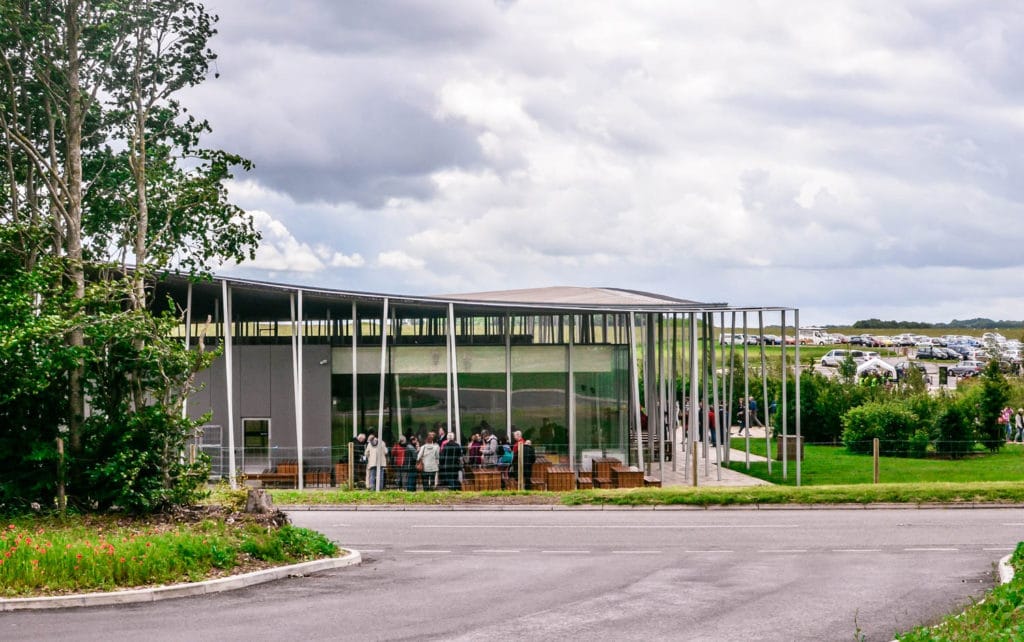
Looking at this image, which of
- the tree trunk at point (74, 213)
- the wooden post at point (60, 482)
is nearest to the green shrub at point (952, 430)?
the tree trunk at point (74, 213)

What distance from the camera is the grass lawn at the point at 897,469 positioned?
3109 centimetres

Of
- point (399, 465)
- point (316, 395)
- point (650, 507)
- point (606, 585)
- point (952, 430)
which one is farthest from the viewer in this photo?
point (952, 430)

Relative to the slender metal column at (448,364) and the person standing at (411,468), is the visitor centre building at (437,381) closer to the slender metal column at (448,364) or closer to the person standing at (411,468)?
the slender metal column at (448,364)

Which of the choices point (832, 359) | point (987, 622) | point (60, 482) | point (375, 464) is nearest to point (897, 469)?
point (375, 464)

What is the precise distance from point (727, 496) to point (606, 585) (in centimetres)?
1067

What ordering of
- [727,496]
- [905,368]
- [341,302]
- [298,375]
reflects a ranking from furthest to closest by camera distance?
[905,368]
[341,302]
[298,375]
[727,496]

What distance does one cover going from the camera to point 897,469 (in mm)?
33875

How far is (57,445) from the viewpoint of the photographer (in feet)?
58.9

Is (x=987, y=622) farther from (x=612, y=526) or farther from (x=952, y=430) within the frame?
(x=952, y=430)

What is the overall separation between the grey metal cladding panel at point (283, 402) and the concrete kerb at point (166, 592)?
18324mm

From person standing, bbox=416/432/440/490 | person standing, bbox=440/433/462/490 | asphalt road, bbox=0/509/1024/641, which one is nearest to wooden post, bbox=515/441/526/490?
person standing, bbox=440/433/462/490

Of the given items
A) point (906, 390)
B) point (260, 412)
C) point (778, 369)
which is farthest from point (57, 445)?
point (778, 369)

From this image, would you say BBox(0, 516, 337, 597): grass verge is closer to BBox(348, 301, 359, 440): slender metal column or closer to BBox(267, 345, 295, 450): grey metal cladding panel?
BBox(348, 301, 359, 440): slender metal column

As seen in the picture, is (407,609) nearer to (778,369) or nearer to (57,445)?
(57,445)
